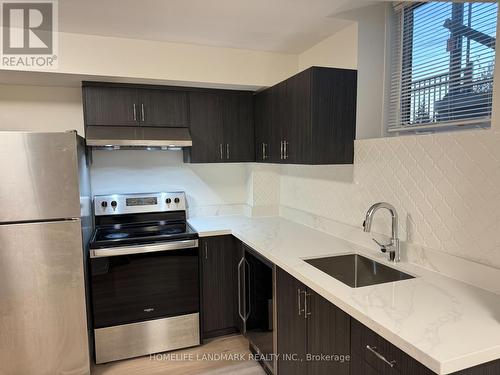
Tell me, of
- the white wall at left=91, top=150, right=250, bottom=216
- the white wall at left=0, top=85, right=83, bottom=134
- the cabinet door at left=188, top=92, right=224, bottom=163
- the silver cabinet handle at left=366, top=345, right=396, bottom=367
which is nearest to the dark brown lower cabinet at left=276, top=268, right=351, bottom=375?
the silver cabinet handle at left=366, top=345, right=396, bottom=367

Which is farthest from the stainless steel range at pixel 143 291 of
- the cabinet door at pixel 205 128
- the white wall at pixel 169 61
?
the white wall at pixel 169 61

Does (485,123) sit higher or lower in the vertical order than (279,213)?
higher

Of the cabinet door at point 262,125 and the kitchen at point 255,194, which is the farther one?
the cabinet door at point 262,125

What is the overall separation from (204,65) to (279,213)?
153 centimetres

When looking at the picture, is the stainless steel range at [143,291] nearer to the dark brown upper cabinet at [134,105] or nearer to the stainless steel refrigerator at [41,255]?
the stainless steel refrigerator at [41,255]

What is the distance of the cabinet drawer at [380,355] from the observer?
108 cm

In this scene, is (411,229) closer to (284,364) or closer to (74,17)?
(284,364)

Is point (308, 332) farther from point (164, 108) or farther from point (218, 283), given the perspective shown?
point (164, 108)

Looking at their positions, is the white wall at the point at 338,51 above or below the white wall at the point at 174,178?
above

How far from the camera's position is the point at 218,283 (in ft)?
8.79

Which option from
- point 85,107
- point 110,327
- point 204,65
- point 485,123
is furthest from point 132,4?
point 110,327

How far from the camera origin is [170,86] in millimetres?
2689

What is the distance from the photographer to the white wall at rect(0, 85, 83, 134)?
2576 mm

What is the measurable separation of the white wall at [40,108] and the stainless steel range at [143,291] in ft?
3.12
